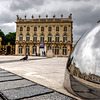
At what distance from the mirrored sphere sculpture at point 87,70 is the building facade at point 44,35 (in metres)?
29.9

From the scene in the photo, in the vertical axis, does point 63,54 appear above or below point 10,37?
below

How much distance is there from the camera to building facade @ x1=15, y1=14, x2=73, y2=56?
32.2 m

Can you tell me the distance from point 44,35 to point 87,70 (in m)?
32.1

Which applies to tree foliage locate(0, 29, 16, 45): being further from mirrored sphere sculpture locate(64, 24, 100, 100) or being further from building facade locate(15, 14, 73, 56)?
mirrored sphere sculpture locate(64, 24, 100, 100)

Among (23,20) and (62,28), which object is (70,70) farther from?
(23,20)

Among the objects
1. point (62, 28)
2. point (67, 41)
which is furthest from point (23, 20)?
point (67, 41)

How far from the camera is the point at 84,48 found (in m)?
1.53

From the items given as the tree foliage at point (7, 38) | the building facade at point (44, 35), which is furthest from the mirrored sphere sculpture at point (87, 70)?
the tree foliage at point (7, 38)

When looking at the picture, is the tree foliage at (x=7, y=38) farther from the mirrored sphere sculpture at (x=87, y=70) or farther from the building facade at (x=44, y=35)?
the mirrored sphere sculpture at (x=87, y=70)

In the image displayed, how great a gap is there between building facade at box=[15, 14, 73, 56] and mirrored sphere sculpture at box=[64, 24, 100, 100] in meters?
29.9

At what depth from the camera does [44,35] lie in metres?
33.0

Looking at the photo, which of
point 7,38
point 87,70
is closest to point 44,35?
point 7,38

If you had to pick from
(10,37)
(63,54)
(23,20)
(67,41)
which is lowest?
(63,54)

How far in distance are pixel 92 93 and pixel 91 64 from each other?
34 cm
